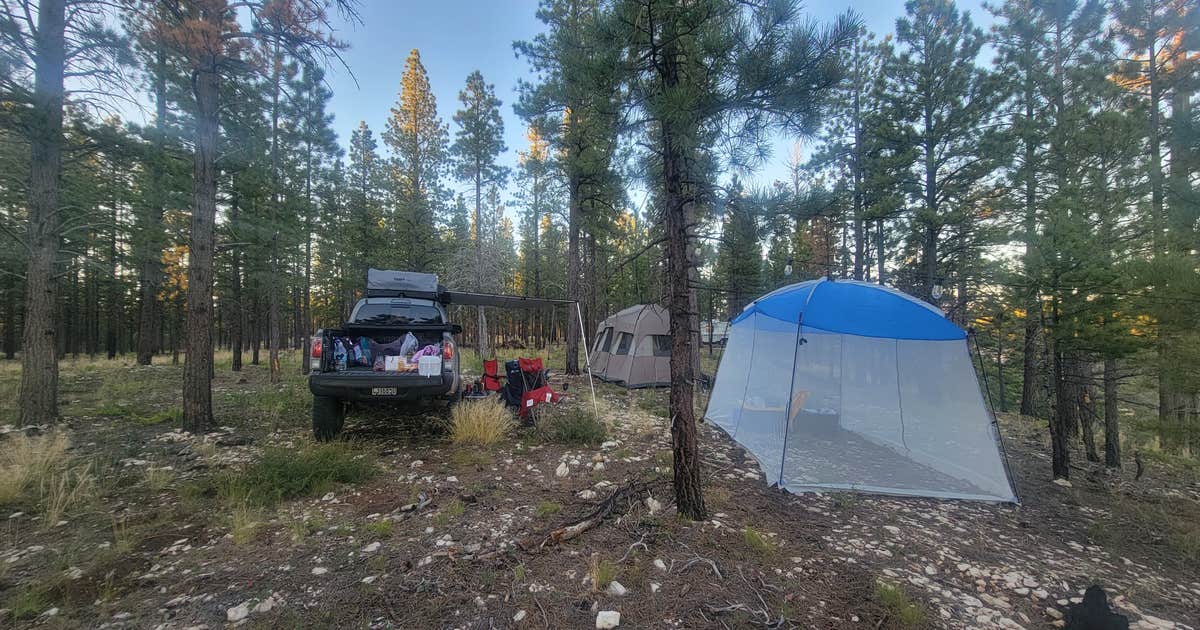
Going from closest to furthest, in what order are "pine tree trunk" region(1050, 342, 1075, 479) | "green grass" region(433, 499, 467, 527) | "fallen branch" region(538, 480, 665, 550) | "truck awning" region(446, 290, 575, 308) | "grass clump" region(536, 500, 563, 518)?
"fallen branch" region(538, 480, 665, 550) → "green grass" region(433, 499, 467, 527) → "grass clump" region(536, 500, 563, 518) → "pine tree trunk" region(1050, 342, 1075, 479) → "truck awning" region(446, 290, 575, 308)

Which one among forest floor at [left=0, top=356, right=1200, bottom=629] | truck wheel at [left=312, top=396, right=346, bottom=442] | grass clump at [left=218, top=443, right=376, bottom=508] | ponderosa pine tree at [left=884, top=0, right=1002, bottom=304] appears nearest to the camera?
forest floor at [left=0, top=356, right=1200, bottom=629]

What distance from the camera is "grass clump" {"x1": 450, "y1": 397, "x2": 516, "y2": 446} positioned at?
5.33m

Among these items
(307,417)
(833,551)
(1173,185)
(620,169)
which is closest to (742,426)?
(833,551)

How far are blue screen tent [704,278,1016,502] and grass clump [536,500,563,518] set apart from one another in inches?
91.6

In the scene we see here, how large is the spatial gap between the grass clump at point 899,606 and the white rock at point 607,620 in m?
1.57

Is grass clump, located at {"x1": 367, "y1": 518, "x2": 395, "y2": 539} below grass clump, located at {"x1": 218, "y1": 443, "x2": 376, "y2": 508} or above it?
below

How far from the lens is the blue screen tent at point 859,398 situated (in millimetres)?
4539

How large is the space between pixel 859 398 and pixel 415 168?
16.6 m

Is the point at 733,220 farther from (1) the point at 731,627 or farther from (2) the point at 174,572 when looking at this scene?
(2) the point at 174,572

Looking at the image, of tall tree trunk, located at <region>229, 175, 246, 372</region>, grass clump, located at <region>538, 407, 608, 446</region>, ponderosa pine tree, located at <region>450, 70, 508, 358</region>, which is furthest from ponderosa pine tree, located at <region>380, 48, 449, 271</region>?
grass clump, located at <region>538, 407, 608, 446</region>

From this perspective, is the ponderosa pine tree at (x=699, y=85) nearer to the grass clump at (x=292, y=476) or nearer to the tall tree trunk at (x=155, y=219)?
the grass clump at (x=292, y=476)

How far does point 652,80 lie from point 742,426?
4810 millimetres

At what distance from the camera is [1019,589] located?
277 cm

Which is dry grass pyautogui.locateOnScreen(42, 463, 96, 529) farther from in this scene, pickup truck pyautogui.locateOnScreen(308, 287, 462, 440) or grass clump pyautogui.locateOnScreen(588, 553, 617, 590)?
grass clump pyautogui.locateOnScreen(588, 553, 617, 590)
